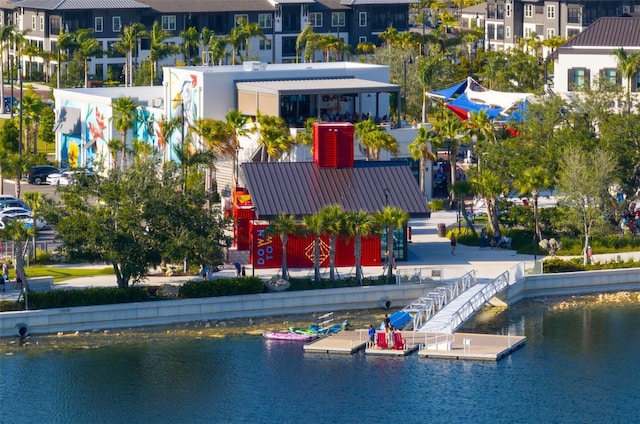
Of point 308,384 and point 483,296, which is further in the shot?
point 483,296

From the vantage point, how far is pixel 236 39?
173 meters

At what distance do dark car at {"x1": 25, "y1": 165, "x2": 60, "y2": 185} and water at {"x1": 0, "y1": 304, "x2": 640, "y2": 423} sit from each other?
4839cm

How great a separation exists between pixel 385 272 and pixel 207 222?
11138 millimetres

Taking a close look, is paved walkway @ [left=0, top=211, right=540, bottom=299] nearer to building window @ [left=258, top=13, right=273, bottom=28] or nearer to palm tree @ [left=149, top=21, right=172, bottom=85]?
palm tree @ [left=149, top=21, right=172, bottom=85]

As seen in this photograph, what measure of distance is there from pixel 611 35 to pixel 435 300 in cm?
5468

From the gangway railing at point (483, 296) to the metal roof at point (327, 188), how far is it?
20.1ft

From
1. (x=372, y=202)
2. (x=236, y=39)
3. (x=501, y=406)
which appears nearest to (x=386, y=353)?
(x=501, y=406)

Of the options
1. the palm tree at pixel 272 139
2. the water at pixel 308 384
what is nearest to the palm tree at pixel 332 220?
the water at pixel 308 384

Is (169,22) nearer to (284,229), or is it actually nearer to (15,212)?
(15,212)

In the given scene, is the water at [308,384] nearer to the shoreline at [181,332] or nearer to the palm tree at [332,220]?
the shoreline at [181,332]

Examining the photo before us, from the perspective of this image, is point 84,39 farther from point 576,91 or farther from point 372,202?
point 372,202

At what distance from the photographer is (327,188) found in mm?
95562

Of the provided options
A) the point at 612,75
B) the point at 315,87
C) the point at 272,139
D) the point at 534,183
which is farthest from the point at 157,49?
the point at 534,183

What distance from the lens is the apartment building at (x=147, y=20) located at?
185 m
